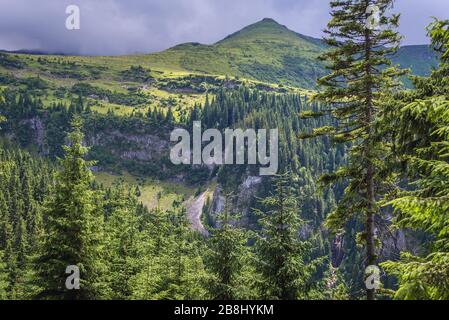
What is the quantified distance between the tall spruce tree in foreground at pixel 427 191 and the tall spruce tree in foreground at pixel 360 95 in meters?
3.23

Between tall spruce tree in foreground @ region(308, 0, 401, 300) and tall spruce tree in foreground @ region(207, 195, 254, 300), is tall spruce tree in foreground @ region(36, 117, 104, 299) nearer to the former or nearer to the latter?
tall spruce tree in foreground @ region(207, 195, 254, 300)

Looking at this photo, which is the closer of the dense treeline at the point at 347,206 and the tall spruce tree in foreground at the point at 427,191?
the tall spruce tree in foreground at the point at 427,191

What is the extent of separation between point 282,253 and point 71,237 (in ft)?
35.5

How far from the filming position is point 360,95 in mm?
16938

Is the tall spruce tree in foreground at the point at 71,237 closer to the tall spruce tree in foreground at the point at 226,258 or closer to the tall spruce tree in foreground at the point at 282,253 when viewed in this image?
the tall spruce tree in foreground at the point at 226,258

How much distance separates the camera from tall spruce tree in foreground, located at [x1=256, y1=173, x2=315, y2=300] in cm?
1664

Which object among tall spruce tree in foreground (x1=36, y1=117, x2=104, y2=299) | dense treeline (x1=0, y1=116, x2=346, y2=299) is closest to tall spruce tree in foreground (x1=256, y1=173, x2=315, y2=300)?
dense treeline (x1=0, y1=116, x2=346, y2=299)

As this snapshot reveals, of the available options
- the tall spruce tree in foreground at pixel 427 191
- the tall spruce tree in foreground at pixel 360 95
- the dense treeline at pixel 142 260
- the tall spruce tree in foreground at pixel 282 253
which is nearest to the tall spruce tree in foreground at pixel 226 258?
the dense treeline at pixel 142 260

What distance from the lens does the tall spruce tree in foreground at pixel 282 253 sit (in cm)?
1664

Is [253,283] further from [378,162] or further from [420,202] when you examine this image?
[420,202]

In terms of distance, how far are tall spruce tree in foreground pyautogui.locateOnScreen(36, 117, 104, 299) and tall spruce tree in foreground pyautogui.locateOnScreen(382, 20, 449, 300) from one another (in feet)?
49.9

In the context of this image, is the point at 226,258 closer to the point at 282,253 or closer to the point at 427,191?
the point at 282,253
